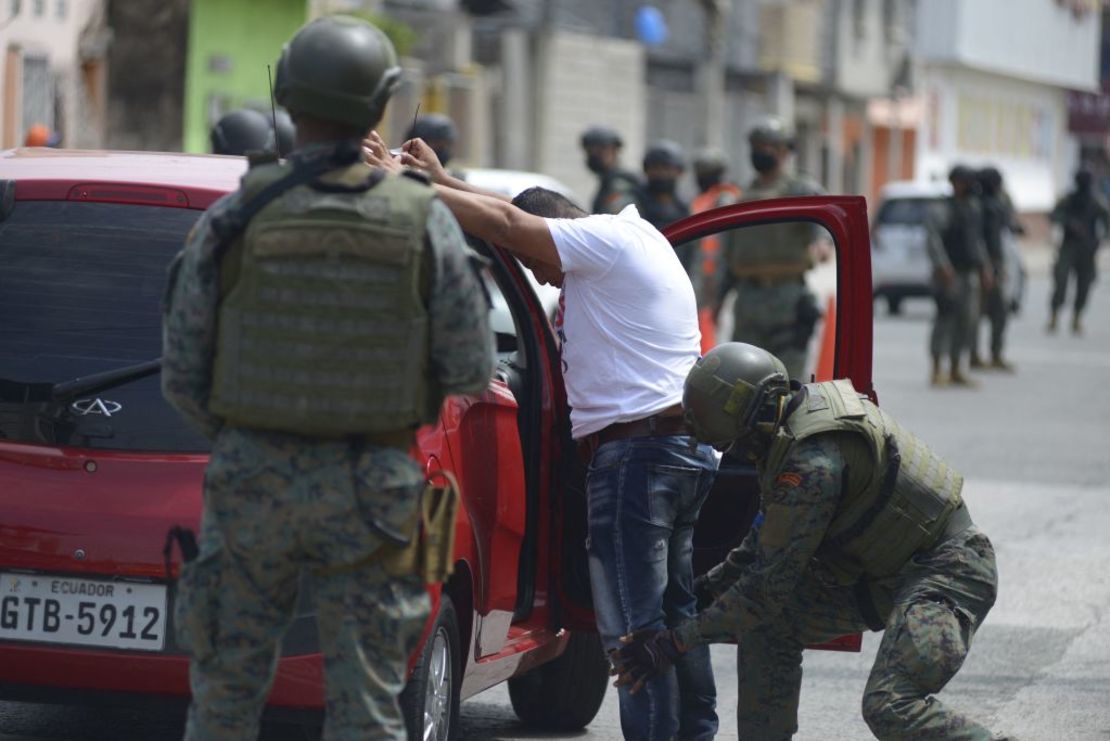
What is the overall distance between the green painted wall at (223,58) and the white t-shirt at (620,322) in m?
16.9

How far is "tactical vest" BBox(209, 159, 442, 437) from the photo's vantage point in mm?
4148

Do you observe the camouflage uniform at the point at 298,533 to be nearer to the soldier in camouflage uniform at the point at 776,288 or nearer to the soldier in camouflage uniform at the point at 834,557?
the soldier in camouflage uniform at the point at 834,557

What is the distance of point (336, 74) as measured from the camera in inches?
167

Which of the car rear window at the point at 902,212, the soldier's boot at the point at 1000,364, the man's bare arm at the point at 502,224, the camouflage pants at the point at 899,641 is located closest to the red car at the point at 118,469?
the man's bare arm at the point at 502,224

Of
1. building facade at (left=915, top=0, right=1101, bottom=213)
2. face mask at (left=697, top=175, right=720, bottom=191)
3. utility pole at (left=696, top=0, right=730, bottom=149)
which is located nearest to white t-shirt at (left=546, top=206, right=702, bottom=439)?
face mask at (left=697, top=175, right=720, bottom=191)

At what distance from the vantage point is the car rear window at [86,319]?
5203 mm

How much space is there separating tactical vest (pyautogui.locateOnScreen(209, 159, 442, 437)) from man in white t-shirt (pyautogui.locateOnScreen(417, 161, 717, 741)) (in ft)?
4.77

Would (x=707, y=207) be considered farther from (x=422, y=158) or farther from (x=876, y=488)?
(x=876, y=488)

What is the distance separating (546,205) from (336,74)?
5.13ft

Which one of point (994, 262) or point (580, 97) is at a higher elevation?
point (580, 97)

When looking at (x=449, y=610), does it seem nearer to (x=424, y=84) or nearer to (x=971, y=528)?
(x=971, y=528)

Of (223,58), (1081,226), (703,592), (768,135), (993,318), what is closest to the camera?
(703,592)

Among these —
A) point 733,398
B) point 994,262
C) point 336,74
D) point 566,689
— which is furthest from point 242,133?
point 994,262

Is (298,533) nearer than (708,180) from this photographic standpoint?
Yes
